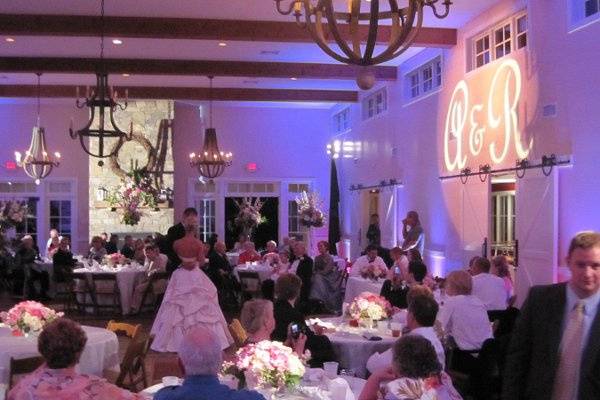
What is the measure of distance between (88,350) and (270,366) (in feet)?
8.33

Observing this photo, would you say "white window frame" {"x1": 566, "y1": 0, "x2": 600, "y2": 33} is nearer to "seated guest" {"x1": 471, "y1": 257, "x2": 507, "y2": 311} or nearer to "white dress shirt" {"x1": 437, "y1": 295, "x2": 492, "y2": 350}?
"seated guest" {"x1": 471, "y1": 257, "x2": 507, "y2": 311}

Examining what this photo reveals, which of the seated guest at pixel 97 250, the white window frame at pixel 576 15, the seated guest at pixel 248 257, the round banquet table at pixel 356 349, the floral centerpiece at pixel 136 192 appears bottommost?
the round banquet table at pixel 356 349

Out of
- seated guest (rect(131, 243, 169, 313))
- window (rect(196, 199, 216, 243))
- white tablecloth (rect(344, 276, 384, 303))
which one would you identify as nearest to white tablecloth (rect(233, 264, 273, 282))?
seated guest (rect(131, 243, 169, 313))

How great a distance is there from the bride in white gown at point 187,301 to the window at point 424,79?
6.26 m

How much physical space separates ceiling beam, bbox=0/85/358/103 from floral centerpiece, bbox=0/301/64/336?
467 inches

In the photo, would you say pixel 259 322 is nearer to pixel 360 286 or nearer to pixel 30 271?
pixel 360 286

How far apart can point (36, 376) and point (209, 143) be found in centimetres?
1054

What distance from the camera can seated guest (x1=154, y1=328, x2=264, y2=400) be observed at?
270 centimetres

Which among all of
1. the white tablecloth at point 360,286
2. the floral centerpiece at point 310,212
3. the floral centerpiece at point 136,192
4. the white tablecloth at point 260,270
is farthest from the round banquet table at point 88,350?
the floral centerpiece at point 310,212

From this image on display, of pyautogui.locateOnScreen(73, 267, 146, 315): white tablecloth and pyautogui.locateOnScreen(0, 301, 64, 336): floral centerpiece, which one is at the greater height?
pyautogui.locateOnScreen(0, 301, 64, 336): floral centerpiece

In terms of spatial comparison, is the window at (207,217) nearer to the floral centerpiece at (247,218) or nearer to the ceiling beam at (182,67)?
the floral centerpiece at (247,218)

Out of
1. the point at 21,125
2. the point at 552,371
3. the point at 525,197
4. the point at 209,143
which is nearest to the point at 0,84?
the point at 21,125

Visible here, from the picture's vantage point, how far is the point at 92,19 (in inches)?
422

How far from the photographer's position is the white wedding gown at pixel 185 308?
313 inches
